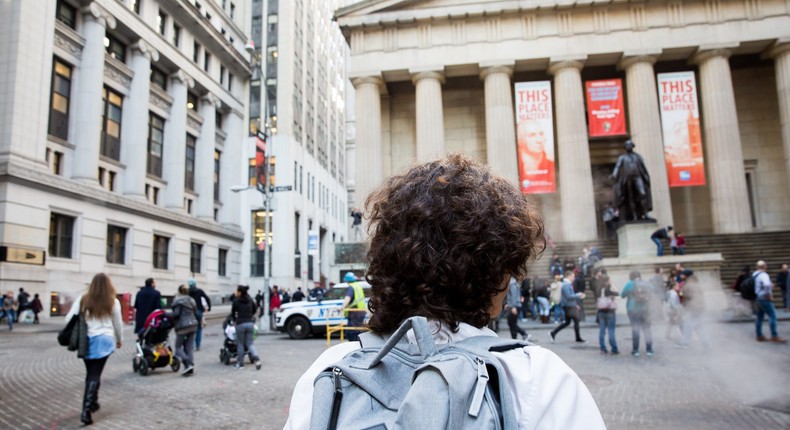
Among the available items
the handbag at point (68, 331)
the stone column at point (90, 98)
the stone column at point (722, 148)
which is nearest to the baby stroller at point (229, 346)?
the handbag at point (68, 331)

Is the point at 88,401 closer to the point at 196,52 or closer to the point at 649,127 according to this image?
the point at 649,127

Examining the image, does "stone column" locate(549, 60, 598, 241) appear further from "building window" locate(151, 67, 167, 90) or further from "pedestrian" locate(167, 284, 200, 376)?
"building window" locate(151, 67, 167, 90)

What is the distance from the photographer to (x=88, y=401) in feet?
22.1

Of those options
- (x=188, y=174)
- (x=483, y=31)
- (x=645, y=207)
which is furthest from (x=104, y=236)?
(x=645, y=207)

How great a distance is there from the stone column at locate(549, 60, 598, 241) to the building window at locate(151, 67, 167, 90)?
25.9 m

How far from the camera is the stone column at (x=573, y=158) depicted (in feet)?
98.6

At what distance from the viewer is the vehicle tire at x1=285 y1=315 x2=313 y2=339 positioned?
17281mm

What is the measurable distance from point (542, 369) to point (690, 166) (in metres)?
32.3

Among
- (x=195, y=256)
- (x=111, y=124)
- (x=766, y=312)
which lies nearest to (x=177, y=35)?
(x=111, y=124)

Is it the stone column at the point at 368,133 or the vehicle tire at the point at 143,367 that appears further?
the stone column at the point at 368,133

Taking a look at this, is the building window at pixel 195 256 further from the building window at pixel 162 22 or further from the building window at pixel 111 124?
the building window at pixel 162 22

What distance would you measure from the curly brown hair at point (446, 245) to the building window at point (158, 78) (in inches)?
1540

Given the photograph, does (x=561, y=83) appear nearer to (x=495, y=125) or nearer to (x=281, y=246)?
(x=495, y=125)

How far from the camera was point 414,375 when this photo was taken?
1.07 metres
